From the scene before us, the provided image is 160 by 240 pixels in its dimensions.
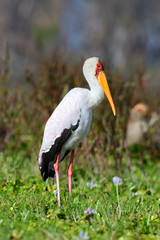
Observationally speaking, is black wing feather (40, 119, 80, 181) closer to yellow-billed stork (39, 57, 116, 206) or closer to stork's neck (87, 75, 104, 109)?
yellow-billed stork (39, 57, 116, 206)

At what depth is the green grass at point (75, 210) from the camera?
260 centimetres

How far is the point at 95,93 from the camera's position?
3.43 m

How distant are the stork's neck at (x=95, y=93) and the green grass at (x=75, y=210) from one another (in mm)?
792

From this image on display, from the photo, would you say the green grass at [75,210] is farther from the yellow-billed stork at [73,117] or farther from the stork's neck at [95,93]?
the stork's neck at [95,93]

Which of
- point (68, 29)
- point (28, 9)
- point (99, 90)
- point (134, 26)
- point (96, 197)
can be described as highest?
point (28, 9)

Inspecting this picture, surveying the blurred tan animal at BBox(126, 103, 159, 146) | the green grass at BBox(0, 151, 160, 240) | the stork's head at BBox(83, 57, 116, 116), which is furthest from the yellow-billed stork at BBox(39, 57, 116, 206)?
the blurred tan animal at BBox(126, 103, 159, 146)

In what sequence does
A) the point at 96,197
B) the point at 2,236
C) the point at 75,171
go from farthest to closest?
1. the point at 75,171
2. the point at 96,197
3. the point at 2,236

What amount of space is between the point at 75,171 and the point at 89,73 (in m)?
1.62

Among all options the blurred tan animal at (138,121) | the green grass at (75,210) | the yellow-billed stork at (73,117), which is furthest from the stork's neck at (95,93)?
the blurred tan animal at (138,121)

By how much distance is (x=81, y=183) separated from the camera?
14.5 feet

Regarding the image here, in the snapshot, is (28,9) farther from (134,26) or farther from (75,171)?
(75,171)

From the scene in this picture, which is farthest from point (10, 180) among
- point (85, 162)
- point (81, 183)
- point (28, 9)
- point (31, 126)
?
point (28, 9)

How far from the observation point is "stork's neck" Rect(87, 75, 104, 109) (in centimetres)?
340

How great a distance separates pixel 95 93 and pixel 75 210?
40.8 inches
